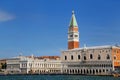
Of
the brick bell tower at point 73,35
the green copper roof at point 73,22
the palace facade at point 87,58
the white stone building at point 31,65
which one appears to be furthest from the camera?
the white stone building at point 31,65

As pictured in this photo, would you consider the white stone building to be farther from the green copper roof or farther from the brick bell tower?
the green copper roof

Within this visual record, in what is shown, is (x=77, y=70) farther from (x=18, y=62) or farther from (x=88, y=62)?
(x=18, y=62)

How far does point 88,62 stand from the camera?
3450 inches

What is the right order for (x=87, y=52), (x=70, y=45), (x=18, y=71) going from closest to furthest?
(x=87, y=52), (x=70, y=45), (x=18, y=71)

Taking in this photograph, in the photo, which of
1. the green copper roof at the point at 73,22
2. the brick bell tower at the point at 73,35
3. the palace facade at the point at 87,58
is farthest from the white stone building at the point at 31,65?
the green copper roof at the point at 73,22

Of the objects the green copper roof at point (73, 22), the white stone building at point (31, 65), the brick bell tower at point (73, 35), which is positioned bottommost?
the white stone building at point (31, 65)

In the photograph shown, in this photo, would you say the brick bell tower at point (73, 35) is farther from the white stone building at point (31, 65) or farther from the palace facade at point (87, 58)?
the white stone building at point (31, 65)

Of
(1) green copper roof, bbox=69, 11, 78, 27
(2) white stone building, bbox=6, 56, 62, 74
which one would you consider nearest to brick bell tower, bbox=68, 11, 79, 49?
(1) green copper roof, bbox=69, 11, 78, 27

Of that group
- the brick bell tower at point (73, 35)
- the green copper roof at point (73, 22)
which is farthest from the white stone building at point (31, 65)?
the green copper roof at point (73, 22)

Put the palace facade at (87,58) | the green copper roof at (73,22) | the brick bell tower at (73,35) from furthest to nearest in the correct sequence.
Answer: the green copper roof at (73,22) < the brick bell tower at (73,35) < the palace facade at (87,58)

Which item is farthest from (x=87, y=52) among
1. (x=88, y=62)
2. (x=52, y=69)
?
(x=52, y=69)

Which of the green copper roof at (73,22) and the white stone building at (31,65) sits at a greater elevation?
the green copper roof at (73,22)

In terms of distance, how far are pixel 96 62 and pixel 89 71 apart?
3974 mm

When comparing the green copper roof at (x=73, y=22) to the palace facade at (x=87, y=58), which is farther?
the green copper roof at (x=73, y=22)
